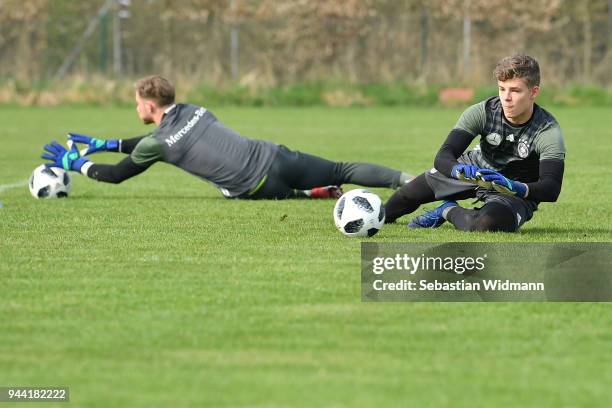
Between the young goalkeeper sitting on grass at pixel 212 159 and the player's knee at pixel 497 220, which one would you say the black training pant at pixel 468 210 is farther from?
the young goalkeeper sitting on grass at pixel 212 159

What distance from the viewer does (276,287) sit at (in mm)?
6949

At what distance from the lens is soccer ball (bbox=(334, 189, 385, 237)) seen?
9102 mm

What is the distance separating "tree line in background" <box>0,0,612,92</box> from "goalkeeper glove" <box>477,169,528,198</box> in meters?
25.5

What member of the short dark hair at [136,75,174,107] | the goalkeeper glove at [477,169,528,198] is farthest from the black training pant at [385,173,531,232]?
the short dark hair at [136,75,174,107]

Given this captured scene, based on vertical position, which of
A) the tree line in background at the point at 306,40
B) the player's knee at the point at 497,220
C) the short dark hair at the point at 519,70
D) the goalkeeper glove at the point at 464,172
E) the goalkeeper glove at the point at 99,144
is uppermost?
the tree line in background at the point at 306,40

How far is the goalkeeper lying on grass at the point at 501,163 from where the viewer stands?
8.77 meters

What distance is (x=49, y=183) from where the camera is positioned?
40.8ft

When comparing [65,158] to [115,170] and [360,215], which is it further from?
[360,215]

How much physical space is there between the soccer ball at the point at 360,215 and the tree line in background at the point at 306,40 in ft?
82.3

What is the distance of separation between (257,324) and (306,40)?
Result: 3238 cm

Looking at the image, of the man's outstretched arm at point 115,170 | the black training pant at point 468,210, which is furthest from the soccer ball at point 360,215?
the man's outstretched arm at point 115,170

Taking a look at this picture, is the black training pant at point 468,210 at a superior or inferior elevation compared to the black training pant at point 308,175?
inferior

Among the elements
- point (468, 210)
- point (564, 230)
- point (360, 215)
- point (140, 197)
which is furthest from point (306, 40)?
point (360, 215)

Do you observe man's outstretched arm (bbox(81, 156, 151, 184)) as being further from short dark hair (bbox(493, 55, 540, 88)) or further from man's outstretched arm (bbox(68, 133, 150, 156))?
short dark hair (bbox(493, 55, 540, 88))
